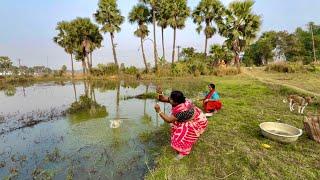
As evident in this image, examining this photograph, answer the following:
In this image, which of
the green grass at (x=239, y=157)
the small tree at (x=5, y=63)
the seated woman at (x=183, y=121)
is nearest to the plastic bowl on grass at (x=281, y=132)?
the green grass at (x=239, y=157)

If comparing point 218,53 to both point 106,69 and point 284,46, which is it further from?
point 284,46

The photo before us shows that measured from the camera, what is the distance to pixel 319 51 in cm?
5041

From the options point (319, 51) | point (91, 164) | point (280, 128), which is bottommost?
point (91, 164)

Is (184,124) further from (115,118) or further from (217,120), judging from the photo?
(115,118)

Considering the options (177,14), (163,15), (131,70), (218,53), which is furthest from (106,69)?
(218,53)

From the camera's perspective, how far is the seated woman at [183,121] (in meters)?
5.31

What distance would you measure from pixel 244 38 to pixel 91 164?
99.6 ft

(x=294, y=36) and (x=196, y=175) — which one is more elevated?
(x=294, y=36)

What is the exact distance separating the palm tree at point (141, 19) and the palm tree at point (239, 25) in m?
9.68

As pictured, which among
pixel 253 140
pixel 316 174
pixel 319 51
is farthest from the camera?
pixel 319 51

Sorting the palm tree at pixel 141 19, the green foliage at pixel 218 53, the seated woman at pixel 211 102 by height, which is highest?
the palm tree at pixel 141 19

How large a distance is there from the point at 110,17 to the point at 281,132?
34927 mm

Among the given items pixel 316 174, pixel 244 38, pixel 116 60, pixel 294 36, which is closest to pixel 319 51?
pixel 294 36

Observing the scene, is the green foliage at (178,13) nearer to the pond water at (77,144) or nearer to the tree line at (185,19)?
the tree line at (185,19)
